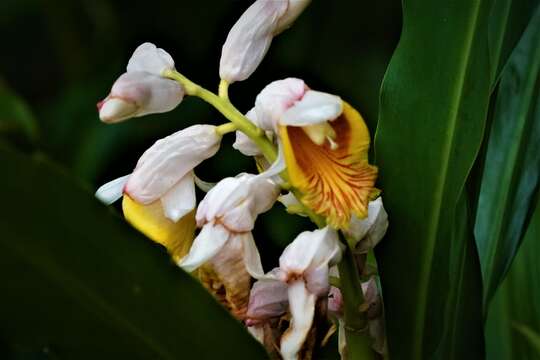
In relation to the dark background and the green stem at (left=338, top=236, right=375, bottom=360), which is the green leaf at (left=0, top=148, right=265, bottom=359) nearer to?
the green stem at (left=338, top=236, right=375, bottom=360)

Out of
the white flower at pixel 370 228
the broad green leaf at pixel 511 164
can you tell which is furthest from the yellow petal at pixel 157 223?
the broad green leaf at pixel 511 164

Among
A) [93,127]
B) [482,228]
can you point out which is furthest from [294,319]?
[93,127]

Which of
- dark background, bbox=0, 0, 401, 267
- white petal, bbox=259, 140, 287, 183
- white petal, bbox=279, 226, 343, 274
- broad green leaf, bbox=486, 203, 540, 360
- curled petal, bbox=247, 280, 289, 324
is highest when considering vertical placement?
white petal, bbox=259, 140, 287, 183

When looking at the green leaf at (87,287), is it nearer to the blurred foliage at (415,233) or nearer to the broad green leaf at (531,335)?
the blurred foliage at (415,233)

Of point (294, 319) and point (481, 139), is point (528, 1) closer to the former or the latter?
point (481, 139)

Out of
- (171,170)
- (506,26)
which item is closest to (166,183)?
(171,170)

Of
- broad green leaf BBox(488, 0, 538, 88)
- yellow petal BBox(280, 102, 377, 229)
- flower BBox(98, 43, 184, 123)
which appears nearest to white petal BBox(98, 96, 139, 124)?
flower BBox(98, 43, 184, 123)

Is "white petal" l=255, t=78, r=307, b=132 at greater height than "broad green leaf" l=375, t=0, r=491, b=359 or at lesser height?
greater

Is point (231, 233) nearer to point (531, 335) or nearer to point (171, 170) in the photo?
point (171, 170)
